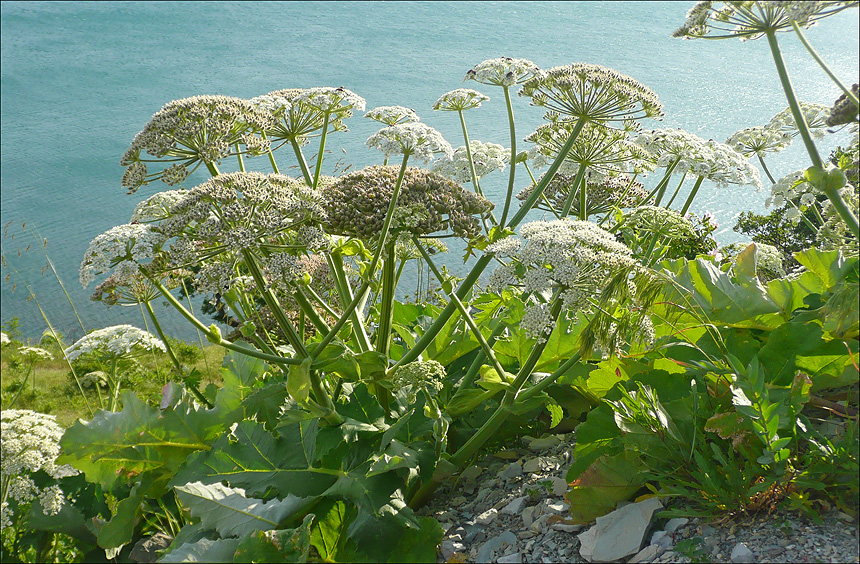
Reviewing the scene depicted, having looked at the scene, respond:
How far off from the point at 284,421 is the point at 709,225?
3.83 metres

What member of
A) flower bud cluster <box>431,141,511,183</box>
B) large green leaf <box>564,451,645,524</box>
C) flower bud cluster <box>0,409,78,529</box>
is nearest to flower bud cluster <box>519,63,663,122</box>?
flower bud cluster <box>431,141,511,183</box>

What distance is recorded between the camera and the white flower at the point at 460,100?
227 cm

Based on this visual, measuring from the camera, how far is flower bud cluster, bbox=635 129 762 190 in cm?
226

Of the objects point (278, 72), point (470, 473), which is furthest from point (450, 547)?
point (278, 72)

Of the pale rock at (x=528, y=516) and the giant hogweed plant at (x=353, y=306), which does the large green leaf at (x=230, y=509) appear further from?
the pale rock at (x=528, y=516)

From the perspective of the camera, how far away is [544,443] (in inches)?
92.7

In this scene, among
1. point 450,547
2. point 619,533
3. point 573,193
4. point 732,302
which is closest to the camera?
point 619,533

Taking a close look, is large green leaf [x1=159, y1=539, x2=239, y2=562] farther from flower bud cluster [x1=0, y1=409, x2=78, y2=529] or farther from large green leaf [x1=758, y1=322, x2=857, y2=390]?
large green leaf [x1=758, y1=322, x2=857, y2=390]

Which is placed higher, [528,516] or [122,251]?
[122,251]

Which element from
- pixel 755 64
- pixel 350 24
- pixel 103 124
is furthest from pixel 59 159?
pixel 755 64

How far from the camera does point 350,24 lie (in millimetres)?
17141

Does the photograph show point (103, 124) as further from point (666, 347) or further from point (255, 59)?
point (666, 347)

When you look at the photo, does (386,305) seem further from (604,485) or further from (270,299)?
(604,485)

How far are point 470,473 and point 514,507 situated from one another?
0.36 metres
